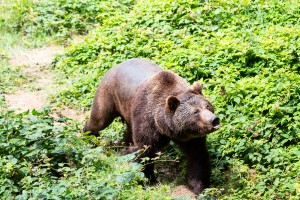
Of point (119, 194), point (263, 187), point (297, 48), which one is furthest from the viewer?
point (297, 48)

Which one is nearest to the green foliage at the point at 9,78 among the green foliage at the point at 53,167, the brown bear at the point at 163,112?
the brown bear at the point at 163,112

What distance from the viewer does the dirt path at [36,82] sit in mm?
10734

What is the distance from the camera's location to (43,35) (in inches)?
536

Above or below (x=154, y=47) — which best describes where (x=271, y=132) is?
below

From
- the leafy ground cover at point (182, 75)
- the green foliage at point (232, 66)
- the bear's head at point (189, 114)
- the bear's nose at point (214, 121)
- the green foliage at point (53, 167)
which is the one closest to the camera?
the green foliage at point (53, 167)

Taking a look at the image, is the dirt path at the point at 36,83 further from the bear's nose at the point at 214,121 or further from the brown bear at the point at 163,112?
the bear's nose at the point at 214,121

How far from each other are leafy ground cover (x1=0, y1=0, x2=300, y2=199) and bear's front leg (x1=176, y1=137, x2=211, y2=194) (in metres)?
0.24

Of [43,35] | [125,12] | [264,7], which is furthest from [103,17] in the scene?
[264,7]

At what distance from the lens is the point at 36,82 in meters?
11.9

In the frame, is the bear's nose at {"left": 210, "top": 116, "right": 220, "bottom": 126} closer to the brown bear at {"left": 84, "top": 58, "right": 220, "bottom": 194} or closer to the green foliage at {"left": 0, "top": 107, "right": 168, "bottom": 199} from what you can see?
the brown bear at {"left": 84, "top": 58, "right": 220, "bottom": 194}

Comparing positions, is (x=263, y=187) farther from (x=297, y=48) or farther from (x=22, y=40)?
(x=22, y=40)

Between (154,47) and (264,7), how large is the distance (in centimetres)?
228

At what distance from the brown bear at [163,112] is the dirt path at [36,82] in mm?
1916

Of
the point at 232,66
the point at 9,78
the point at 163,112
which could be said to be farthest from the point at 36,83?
the point at 163,112
